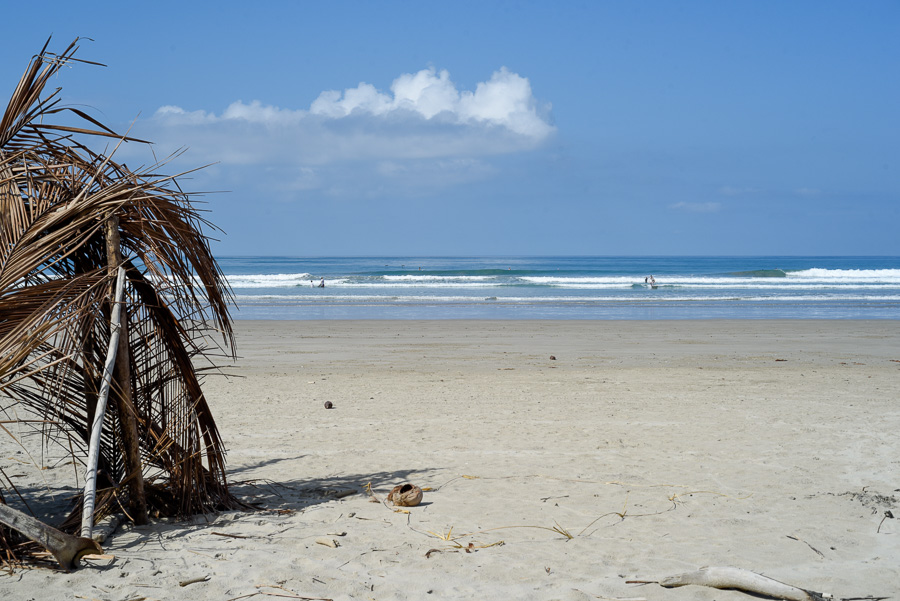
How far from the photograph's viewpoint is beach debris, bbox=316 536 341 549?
4001 millimetres

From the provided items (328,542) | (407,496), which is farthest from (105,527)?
(407,496)

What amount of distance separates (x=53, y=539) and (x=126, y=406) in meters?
0.79

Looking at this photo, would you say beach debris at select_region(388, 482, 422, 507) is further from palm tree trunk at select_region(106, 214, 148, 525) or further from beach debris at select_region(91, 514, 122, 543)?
beach debris at select_region(91, 514, 122, 543)

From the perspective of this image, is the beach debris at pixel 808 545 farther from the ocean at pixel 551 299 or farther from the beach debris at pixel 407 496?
the ocean at pixel 551 299

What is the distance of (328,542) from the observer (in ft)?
13.2

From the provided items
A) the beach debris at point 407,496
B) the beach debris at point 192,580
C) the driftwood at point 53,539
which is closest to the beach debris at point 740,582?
the beach debris at point 407,496

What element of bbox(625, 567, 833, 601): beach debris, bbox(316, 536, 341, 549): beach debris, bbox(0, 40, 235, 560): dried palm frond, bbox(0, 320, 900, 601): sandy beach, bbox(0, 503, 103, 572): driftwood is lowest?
bbox(0, 320, 900, 601): sandy beach

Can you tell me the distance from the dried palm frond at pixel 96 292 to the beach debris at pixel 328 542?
92 cm

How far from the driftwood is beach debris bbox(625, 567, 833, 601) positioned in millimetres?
2858

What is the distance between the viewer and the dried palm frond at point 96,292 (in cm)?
351

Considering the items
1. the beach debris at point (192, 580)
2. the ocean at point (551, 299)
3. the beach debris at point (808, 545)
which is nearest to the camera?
the beach debris at point (192, 580)

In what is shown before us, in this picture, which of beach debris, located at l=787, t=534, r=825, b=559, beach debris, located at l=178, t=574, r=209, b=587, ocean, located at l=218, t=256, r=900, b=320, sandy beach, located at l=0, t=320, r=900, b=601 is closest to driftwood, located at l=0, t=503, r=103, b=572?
sandy beach, located at l=0, t=320, r=900, b=601

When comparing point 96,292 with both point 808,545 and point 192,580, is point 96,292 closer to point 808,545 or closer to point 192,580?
point 192,580

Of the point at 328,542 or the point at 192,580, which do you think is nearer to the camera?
the point at 192,580
